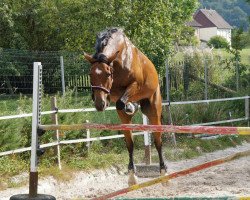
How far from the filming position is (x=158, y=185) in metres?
7.87

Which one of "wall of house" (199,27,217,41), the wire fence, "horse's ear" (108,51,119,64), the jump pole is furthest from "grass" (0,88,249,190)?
"wall of house" (199,27,217,41)

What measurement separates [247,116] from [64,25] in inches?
298

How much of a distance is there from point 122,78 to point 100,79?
0.77 m

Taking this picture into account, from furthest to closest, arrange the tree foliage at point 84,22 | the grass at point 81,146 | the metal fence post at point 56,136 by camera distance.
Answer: the tree foliage at point 84,22 < the metal fence post at point 56,136 < the grass at point 81,146

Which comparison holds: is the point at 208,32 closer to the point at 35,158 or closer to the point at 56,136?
the point at 56,136

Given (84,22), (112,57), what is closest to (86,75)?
(84,22)

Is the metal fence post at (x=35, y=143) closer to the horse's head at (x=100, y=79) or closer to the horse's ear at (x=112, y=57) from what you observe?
the horse's head at (x=100, y=79)

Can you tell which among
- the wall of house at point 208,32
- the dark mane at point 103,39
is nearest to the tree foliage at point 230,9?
the wall of house at point 208,32

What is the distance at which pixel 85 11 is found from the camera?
16969 mm

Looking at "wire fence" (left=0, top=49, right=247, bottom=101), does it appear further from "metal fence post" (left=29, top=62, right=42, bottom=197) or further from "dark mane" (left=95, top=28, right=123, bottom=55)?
"metal fence post" (left=29, top=62, right=42, bottom=197)

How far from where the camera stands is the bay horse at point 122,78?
4727mm

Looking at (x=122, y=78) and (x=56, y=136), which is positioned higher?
(x=122, y=78)

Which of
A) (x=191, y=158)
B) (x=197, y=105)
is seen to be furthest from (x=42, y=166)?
(x=197, y=105)

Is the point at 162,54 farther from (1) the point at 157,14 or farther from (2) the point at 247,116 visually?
(2) the point at 247,116
